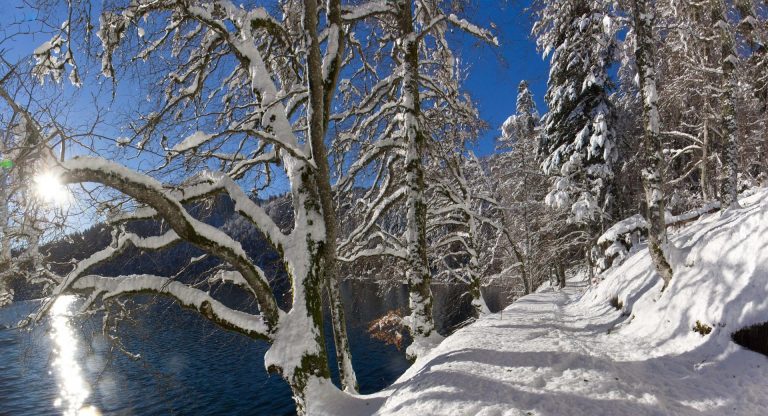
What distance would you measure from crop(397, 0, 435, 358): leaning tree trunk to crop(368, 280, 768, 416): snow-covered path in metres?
1.36

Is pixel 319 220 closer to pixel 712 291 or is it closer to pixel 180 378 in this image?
pixel 712 291

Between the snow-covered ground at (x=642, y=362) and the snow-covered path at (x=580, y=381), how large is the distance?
1 centimetres

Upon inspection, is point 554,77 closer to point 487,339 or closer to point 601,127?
point 601,127

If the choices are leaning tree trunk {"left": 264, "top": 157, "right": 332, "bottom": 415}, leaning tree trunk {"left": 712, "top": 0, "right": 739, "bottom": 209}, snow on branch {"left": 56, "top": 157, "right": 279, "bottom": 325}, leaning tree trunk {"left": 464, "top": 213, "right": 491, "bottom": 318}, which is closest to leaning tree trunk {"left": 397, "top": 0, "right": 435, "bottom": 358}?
leaning tree trunk {"left": 264, "top": 157, "right": 332, "bottom": 415}

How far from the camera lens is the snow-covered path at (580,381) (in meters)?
3.83

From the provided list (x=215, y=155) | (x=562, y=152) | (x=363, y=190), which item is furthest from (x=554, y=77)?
(x=215, y=155)

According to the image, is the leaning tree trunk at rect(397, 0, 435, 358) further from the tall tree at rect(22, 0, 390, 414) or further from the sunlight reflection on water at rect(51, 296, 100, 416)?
the sunlight reflection on water at rect(51, 296, 100, 416)

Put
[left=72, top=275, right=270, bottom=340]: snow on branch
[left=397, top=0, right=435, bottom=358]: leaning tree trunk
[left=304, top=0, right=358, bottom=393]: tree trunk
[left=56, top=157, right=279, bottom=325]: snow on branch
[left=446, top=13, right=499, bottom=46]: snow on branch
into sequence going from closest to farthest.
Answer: [left=56, top=157, right=279, bottom=325]: snow on branch → [left=72, top=275, right=270, bottom=340]: snow on branch → [left=304, top=0, right=358, bottom=393]: tree trunk → [left=446, top=13, right=499, bottom=46]: snow on branch → [left=397, top=0, right=435, bottom=358]: leaning tree trunk

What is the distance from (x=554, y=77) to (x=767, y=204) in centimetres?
1692

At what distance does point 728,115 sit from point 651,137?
3.23 m

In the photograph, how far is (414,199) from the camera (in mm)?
7707

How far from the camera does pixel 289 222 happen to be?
8.49 meters

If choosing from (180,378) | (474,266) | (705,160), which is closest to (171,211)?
(474,266)

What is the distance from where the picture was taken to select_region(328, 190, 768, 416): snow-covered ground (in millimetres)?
3930
